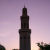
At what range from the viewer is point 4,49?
67.1 metres

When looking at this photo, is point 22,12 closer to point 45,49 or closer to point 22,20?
point 22,20

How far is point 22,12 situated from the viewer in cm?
8200

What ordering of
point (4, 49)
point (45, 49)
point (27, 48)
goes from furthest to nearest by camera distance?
1. point (27, 48)
2. point (4, 49)
3. point (45, 49)

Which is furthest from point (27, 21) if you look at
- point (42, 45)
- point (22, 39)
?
point (42, 45)

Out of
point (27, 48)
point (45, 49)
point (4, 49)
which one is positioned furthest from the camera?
point (27, 48)

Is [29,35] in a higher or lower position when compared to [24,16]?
lower

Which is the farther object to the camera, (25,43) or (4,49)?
(25,43)

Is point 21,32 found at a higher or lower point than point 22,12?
lower

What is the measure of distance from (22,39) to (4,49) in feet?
43.5

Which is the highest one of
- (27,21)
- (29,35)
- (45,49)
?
(27,21)

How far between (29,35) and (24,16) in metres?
7.31

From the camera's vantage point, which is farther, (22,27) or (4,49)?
(22,27)

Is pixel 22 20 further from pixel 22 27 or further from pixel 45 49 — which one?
pixel 45 49

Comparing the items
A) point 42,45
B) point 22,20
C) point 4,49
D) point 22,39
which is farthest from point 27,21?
point 42,45
